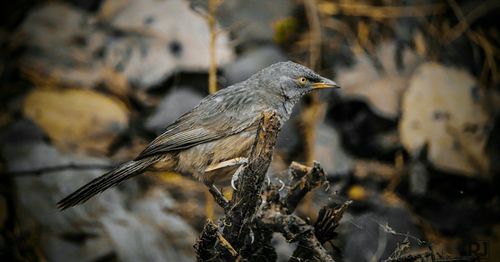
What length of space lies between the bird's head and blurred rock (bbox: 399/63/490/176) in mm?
2022

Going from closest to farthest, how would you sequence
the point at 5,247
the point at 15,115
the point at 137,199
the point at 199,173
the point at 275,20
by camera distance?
the point at 199,173 → the point at 5,247 → the point at 137,199 → the point at 15,115 → the point at 275,20

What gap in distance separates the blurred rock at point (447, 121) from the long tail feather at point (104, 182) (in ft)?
9.31

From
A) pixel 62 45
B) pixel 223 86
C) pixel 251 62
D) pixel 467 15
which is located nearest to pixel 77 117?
pixel 62 45

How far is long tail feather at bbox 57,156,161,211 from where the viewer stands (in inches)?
159

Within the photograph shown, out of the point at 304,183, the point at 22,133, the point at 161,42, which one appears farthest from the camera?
the point at 161,42

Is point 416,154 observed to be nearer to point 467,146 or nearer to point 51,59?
point 467,146

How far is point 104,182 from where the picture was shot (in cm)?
409

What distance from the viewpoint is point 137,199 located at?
5.64 metres

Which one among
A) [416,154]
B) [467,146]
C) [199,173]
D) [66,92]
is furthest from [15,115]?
[467,146]

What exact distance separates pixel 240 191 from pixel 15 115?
362 cm

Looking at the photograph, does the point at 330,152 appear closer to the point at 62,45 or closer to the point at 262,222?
the point at 262,222


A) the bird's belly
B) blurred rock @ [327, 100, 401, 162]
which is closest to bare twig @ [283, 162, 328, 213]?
the bird's belly

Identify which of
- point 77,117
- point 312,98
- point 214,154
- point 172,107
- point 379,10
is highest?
point 379,10

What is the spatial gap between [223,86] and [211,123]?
203cm
